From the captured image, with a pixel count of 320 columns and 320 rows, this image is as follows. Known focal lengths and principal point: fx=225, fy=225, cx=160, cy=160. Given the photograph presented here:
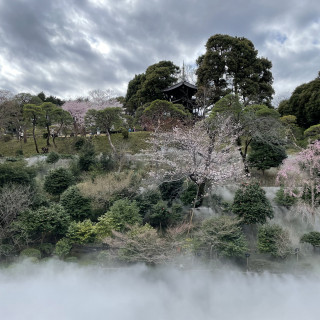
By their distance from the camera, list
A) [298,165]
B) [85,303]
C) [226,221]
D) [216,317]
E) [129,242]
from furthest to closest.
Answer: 1. [298,165]
2. [226,221]
3. [129,242]
4. [85,303]
5. [216,317]

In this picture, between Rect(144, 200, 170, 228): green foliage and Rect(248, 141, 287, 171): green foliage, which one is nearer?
Rect(144, 200, 170, 228): green foliage

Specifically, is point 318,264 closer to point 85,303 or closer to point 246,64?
point 85,303

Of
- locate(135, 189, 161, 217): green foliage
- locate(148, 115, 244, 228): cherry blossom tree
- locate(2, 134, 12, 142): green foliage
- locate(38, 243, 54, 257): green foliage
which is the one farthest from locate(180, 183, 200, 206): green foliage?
locate(2, 134, 12, 142): green foliage

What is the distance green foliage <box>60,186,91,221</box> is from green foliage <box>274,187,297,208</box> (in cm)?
967

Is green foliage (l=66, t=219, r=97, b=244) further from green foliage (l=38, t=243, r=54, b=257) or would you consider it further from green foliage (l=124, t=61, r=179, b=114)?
green foliage (l=124, t=61, r=179, b=114)

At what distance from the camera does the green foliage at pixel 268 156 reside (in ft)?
46.0

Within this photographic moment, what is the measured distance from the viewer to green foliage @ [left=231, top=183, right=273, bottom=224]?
9773 mm

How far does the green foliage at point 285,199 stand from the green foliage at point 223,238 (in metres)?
3.90

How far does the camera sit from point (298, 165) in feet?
36.3

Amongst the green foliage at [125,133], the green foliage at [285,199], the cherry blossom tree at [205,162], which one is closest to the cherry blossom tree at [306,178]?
the green foliage at [285,199]

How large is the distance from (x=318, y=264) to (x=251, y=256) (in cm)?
250

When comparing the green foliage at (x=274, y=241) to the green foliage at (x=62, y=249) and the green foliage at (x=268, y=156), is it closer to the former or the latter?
the green foliage at (x=268, y=156)

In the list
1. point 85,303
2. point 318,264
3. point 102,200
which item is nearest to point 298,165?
point 318,264

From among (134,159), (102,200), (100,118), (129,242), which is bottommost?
(129,242)
